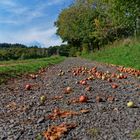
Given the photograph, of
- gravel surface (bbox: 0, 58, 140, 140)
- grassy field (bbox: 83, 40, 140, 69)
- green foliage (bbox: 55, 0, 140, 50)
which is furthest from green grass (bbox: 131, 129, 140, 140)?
green foliage (bbox: 55, 0, 140, 50)

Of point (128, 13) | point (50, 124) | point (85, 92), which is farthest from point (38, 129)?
point (128, 13)

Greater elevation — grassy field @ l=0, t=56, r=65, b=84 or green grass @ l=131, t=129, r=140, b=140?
green grass @ l=131, t=129, r=140, b=140

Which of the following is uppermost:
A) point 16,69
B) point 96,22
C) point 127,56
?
point 96,22

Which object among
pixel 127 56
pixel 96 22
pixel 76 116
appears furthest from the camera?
pixel 96 22

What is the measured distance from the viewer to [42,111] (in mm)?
9039

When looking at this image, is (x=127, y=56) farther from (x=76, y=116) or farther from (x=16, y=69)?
(x=76, y=116)

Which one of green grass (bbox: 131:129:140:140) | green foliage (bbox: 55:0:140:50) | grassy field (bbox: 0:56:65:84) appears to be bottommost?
grassy field (bbox: 0:56:65:84)

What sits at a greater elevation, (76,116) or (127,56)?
(76,116)

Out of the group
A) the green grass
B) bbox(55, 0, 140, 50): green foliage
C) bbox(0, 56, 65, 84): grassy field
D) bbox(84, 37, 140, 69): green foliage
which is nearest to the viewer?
the green grass

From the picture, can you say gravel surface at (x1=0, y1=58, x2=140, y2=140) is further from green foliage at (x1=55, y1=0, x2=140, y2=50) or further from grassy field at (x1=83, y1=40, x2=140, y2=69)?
green foliage at (x1=55, y1=0, x2=140, y2=50)

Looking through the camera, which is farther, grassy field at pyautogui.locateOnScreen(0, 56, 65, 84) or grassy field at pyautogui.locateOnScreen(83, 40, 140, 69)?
grassy field at pyautogui.locateOnScreen(83, 40, 140, 69)

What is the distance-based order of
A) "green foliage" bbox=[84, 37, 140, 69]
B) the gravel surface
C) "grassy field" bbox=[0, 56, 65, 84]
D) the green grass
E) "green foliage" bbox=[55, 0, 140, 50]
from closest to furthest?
Result: the green grass
the gravel surface
"grassy field" bbox=[0, 56, 65, 84]
"green foliage" bbox=[84, 37, 140, 69]
"green foliage" bbox=[55, 0, 140, 50]

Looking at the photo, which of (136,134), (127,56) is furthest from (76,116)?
(127,56)

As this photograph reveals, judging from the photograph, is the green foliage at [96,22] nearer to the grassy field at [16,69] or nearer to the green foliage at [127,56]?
the green foliage at [127,56]
